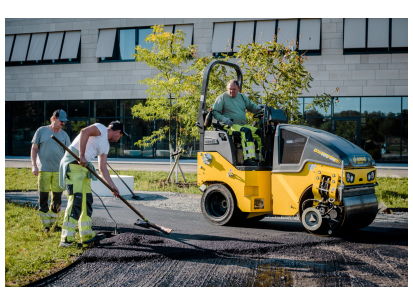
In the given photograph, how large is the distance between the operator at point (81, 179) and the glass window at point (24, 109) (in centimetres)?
1964

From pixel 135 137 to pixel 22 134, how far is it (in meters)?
7.18

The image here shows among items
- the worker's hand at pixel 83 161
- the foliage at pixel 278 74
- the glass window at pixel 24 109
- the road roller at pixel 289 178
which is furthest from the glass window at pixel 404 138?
the glass window at pixel 24 109

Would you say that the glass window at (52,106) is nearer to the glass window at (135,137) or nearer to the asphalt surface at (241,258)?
the glass window at (135,137)

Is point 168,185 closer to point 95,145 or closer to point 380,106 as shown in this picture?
point 95,145

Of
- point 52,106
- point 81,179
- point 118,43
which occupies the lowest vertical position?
point 81,179

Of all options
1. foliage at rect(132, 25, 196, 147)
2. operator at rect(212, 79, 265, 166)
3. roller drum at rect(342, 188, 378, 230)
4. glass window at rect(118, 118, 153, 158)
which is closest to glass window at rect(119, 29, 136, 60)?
glass window at rect(118, 118, 153, 158)

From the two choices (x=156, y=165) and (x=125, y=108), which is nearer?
(x=156, y=165)

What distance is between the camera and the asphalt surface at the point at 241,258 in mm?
4078

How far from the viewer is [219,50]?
62.0 feet

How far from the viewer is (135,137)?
70.8 ft

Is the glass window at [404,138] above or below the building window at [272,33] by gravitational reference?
below

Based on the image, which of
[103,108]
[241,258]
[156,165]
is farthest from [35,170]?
[103,108]

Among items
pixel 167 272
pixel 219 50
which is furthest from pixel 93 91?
pixel 167 272

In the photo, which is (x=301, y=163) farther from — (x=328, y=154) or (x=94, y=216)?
(x=94, y=216)
